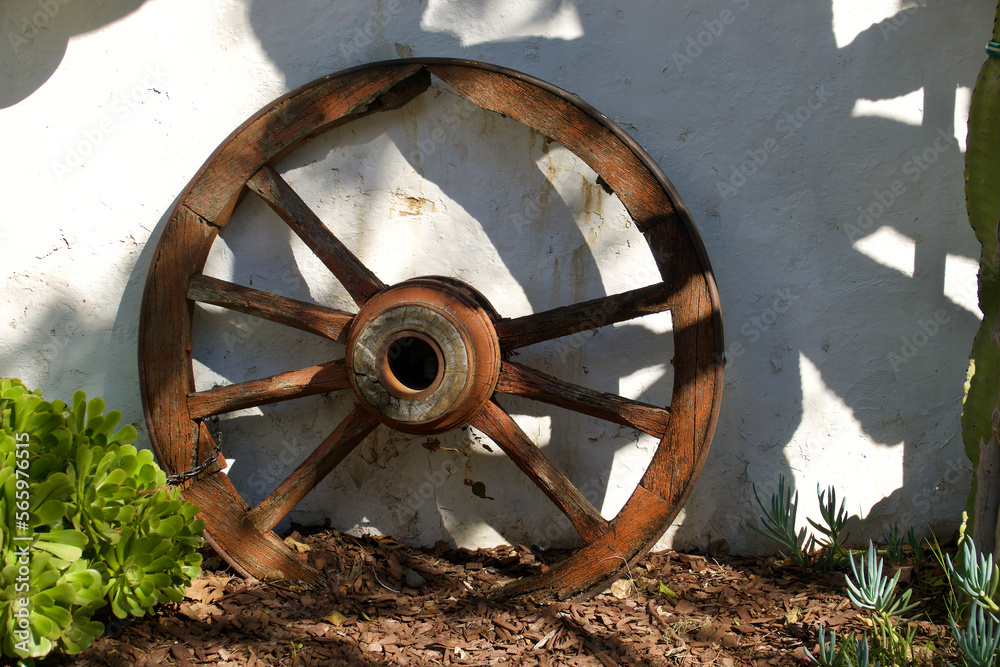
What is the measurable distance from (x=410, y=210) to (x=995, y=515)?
1.98 meters

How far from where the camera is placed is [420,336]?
1.96 m


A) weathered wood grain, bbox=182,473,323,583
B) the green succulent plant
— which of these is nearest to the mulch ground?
weathered wood grain, bbox=182,473,323,583

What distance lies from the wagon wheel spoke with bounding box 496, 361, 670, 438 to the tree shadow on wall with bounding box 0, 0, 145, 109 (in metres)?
1.79

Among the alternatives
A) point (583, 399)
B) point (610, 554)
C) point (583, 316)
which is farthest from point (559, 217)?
point (610, 554)

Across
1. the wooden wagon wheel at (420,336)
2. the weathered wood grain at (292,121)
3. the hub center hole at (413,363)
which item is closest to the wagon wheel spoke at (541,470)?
the wooden wagon wheel at (420,336)

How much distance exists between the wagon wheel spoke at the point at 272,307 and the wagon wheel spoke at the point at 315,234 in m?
0.10

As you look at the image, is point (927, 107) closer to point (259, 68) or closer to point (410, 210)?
point (410, 210)

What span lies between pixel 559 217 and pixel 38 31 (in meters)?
1.89

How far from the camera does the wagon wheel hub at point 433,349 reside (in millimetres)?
1957

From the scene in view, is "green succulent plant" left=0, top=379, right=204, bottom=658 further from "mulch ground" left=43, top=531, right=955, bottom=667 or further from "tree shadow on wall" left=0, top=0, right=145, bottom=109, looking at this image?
"tree shadow on wall" left=0, top=0, right=145, bottom=109

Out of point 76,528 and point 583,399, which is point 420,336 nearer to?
point 583,399

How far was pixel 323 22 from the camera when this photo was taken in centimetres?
229

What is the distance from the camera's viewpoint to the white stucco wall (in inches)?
86.4

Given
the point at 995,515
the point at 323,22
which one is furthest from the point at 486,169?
the point at 995,515
